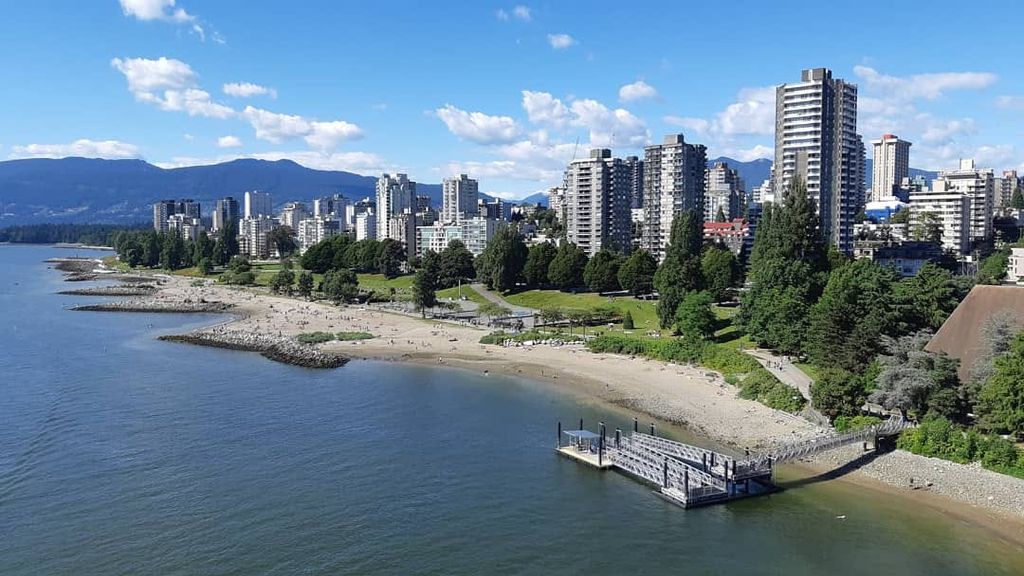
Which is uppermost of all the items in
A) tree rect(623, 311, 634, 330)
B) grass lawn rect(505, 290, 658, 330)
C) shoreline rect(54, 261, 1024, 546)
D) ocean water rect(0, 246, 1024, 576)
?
grass lawn rect(505, 290, 658, 330)

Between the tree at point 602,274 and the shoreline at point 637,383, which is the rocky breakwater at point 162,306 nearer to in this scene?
the shoreline at point 637,383

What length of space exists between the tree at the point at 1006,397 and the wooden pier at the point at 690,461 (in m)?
3.79

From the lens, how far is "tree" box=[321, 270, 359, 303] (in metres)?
105

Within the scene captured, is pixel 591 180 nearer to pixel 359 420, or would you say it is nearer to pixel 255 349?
pixel 255 349

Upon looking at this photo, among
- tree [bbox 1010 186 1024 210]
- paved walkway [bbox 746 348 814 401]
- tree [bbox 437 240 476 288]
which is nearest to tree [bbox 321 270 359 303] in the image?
tree [bbox 437 240 476 288]

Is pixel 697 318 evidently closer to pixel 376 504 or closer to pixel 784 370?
pixel 784 370

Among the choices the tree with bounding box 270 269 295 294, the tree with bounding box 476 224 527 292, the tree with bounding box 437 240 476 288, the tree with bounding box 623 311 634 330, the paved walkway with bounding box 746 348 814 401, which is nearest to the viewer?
the paved walkway with bounding box 746 348 814 401

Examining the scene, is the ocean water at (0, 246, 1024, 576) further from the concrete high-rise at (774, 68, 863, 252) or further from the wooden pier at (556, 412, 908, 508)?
the concrete high-rise at (774, 68, 863, 252)

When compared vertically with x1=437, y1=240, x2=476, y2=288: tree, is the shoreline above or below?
below

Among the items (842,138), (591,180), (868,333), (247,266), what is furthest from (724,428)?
(247,266)

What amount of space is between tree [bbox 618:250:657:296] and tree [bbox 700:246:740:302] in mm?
7193

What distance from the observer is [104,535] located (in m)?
29.9

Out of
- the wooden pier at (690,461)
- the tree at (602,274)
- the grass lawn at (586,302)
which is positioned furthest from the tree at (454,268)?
the wooden pier at (690,461)

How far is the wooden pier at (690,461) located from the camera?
112 ft
